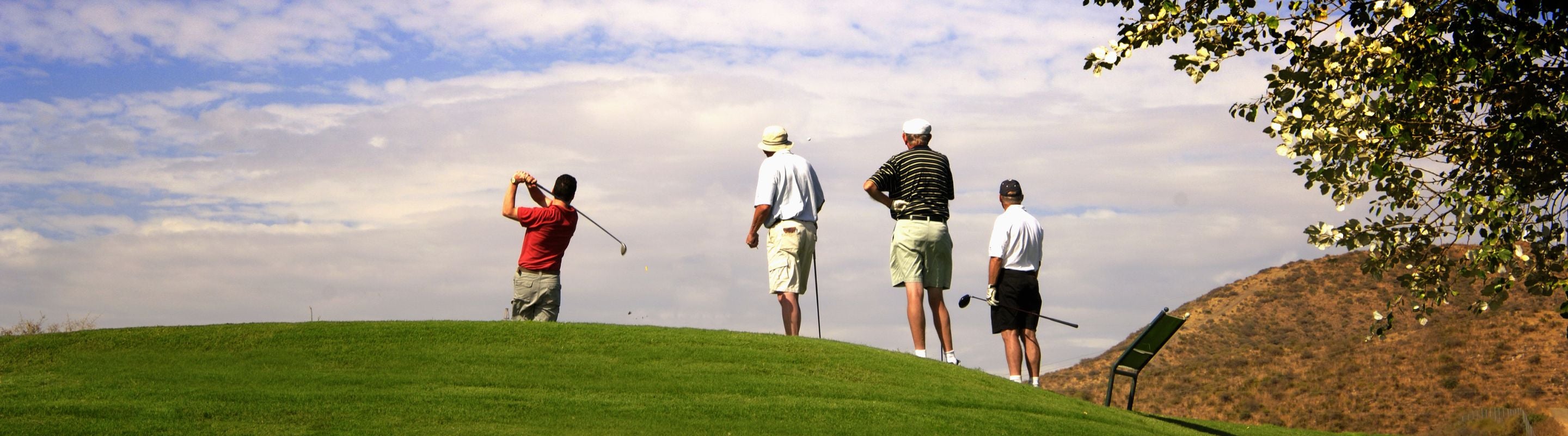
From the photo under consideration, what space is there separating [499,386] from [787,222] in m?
3.52

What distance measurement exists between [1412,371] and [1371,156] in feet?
80.6

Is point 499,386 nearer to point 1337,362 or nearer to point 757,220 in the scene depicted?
point 757,220

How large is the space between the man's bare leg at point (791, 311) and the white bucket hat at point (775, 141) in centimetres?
158

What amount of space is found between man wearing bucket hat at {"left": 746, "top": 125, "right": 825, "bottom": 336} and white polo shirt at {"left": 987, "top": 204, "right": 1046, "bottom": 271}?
1977 millimetres

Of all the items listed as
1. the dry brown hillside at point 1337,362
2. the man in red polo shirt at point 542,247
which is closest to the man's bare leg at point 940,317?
the man in red polo shirt at point 542,247

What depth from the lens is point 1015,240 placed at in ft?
45.2

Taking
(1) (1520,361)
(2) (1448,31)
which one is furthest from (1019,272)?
(1) (1520,361)

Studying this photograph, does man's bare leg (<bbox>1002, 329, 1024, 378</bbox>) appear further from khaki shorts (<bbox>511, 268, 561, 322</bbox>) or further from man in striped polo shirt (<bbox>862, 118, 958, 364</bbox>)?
khaki shorts (<bbox>511, 268, 561, 322</bbox>)

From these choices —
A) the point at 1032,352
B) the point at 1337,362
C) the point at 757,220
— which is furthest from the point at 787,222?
the point at 1337,362

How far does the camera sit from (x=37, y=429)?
9.52 meters

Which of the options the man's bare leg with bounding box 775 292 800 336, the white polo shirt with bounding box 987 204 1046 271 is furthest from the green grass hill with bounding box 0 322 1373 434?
the white polo shirt with bounding box 987 204 1046 271

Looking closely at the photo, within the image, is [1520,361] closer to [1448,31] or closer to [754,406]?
[1448,31]

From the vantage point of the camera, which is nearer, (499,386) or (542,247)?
(499,386)

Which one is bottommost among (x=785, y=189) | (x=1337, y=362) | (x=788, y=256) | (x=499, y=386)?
(x=499, y=386)
